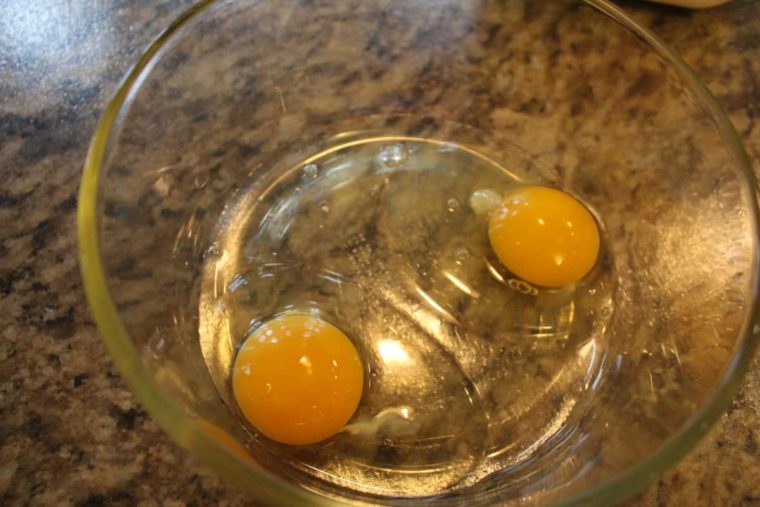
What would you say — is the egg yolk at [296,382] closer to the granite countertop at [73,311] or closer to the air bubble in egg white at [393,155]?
the granite countertop at [73,311]

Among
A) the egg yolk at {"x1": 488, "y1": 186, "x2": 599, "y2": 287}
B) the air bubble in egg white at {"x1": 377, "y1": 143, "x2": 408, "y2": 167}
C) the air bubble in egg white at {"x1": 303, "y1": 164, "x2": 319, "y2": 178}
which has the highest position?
the air bubble in egg white at {"x1": 303, "y1": 164, "x2": 319, "y2": 178}

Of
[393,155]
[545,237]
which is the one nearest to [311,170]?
[393,155]

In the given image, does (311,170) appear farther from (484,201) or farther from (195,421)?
(195,421)

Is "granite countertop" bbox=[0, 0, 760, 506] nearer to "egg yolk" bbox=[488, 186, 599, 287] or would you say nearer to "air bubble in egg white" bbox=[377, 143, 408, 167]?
"egg yolk" bbox=[488, 186, 599, 287]

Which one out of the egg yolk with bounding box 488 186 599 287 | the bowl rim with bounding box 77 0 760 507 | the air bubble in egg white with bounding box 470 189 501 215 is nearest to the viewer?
the bowl rim with bounding box 77 0 760 507

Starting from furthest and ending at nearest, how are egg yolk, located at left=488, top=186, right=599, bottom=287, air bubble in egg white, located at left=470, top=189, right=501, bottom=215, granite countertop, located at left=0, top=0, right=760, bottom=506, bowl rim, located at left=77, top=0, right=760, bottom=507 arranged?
air bubble in egg white, located at left=470, top=189, right=501, bottom=215 < egg yolk, located at left=488, top=186, right=599, bottom=287 < granite countertop, located at left=0, top=0, right=760, bottom=506 < bowl rim, located at left=77, top=0, right=760, bottom=507

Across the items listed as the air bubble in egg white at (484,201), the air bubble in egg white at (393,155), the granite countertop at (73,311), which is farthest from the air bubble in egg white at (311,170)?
the granite countertop at (73,311)

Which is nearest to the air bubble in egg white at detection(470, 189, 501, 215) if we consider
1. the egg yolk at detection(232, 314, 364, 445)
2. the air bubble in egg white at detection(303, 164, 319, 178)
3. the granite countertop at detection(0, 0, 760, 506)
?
the air bubble in egg white at detection(303, 164, 319, 178)
